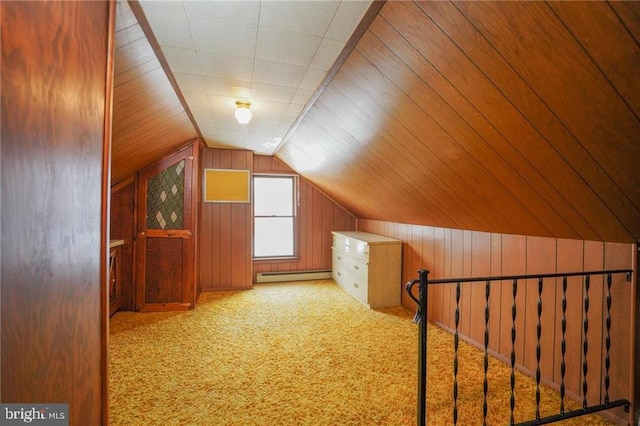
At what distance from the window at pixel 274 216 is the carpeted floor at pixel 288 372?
166 cm

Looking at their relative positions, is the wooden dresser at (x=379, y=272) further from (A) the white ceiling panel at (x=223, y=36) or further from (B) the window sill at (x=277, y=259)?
(A) the white ceiling panel at (x=223, y=36)

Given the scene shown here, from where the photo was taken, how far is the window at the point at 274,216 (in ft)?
16.5

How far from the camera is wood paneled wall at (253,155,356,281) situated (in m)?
5.03

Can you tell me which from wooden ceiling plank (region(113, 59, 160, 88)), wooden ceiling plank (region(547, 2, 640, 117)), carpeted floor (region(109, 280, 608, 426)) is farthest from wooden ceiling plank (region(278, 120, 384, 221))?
wooden ceiling plank (region(547, 2, 640, 117))

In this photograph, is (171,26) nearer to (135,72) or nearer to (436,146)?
(135,72)

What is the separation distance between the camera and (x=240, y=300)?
13.2ft

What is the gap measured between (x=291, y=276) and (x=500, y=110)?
13.8 ft

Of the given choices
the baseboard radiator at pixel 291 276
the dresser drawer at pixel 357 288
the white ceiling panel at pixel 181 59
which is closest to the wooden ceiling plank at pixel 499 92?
the white ceiling panel at pixel 181 59

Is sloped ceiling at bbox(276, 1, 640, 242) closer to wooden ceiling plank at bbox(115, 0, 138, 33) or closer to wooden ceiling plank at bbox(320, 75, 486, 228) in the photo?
wooden ceiling plank at bbox(320, 75, 486, 228)

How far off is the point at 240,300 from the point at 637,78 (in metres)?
4.12

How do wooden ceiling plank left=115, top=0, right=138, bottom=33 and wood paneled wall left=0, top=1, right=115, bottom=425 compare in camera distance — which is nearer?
wood paneled wall left=0, top=1, right=115, bottom=425

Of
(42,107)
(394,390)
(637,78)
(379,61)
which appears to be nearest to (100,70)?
(42,107)

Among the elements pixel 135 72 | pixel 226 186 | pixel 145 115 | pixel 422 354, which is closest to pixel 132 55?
pixel 135 72

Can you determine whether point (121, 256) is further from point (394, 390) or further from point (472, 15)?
point (472, 15)
